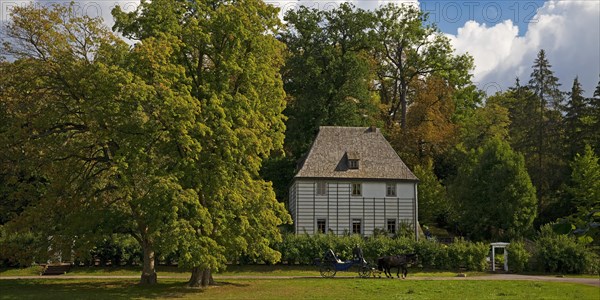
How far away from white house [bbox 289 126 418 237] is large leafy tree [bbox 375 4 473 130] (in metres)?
16.1

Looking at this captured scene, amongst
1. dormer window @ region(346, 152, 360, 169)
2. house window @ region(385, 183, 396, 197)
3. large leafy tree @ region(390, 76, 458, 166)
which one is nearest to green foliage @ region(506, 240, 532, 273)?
house window @ region(385, 183, 396, 197)

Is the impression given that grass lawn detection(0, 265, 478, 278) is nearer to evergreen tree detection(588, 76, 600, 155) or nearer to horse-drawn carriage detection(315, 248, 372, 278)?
horse-drawn carriage detection(315, 248, 372, 278)

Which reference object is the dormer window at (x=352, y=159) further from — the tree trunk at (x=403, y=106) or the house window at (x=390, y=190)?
the tree trunk at (x=403, y=106)

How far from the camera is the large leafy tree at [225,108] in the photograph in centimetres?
2830

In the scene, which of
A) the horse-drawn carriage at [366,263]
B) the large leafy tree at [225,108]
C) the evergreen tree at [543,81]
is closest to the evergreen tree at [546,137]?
the evergreen tree at [543,81]

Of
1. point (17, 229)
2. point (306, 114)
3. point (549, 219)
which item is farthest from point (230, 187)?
point (549, 219)

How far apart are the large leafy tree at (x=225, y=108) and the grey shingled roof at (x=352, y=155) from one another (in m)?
19.4

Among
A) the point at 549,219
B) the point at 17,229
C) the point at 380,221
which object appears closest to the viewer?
the point at 17,229

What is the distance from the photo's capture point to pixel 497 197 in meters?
52.7

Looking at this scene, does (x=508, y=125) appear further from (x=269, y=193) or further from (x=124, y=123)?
(x=124, y=123)

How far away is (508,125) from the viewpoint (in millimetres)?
73250

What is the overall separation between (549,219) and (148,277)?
38832 mm

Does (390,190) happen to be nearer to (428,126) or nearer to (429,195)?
(429,195)

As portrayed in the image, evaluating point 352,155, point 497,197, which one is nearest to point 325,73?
point 352,155
